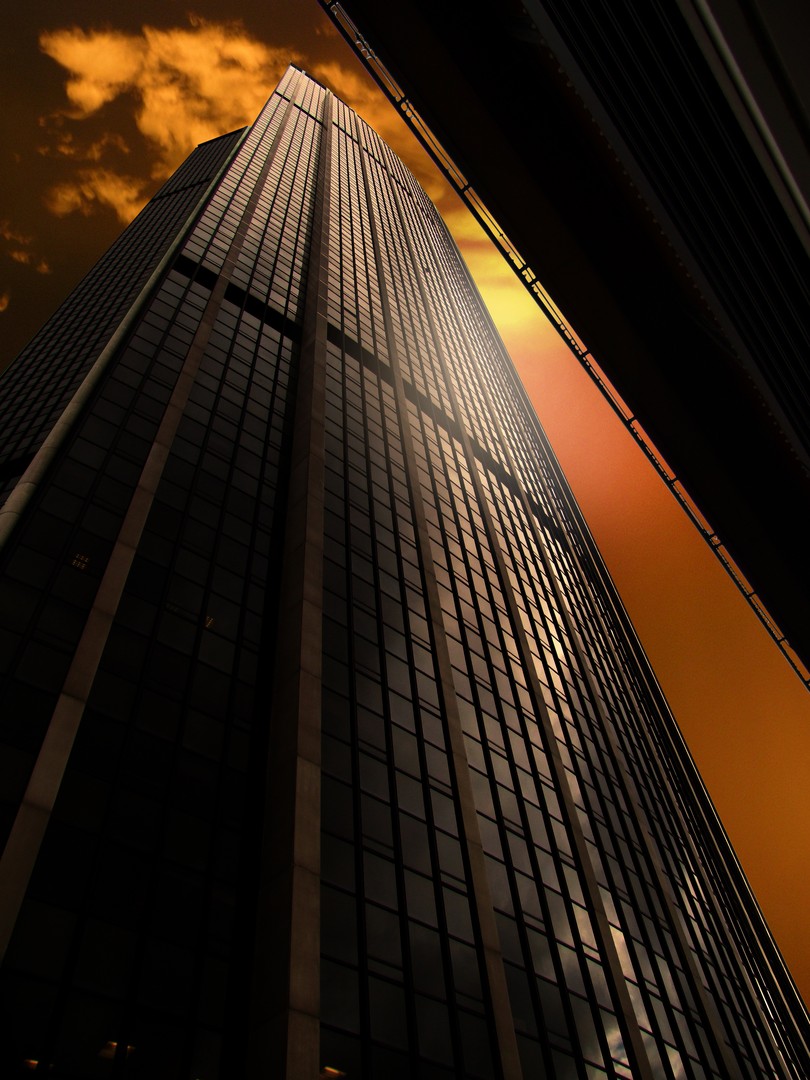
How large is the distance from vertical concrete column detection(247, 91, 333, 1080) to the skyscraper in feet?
0.37

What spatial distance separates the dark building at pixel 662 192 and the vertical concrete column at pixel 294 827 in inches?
585

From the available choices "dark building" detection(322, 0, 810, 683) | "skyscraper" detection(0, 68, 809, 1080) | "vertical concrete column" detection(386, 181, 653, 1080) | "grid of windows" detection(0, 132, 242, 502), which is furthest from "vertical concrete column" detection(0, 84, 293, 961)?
"vertical concrete column" detection(386, 181, 653, 1080)

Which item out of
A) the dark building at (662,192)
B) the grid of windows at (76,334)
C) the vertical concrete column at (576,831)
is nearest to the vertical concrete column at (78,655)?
the grid of windows at (76,334)

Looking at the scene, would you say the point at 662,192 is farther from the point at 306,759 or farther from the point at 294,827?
the point at 306,759

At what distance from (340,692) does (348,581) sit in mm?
7618

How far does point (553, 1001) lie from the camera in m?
27.5

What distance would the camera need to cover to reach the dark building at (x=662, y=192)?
9297mm

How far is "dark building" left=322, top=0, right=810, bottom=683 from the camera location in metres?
9.30

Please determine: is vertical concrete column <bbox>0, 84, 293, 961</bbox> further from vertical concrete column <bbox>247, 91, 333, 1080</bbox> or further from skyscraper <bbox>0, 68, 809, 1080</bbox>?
vertical concrete column <bbox>247, 91, 333, 1080</bbox>

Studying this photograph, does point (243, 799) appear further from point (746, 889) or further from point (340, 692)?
point (746, 889)

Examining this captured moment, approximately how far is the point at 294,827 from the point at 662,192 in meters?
19.1

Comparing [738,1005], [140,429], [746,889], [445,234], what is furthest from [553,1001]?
[445,234]

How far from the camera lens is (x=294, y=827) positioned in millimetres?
22719

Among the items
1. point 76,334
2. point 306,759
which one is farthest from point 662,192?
point 76,334
